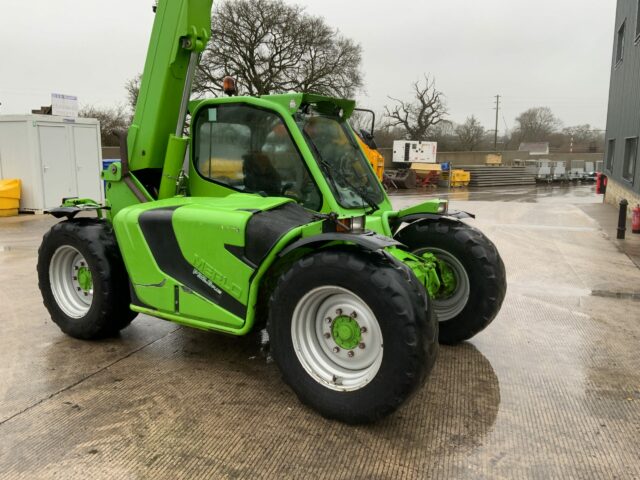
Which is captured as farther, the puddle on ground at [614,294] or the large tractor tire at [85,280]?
the puddle on ground at [614,294]

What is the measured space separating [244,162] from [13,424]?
2403mm

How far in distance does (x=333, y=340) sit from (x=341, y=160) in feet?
5.17

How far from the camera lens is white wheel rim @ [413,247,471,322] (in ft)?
15.5

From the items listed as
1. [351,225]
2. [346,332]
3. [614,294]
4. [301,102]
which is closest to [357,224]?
[351,225]

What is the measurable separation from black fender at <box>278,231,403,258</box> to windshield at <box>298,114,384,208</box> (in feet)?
2.21

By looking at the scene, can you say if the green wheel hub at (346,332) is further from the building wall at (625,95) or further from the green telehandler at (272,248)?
the building wall at (625,95)

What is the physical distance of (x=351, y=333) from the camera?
3490 mm

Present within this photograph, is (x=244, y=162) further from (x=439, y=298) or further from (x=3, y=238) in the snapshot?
(x=3, y=238)

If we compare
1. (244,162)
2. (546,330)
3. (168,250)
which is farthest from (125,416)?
(546,330)

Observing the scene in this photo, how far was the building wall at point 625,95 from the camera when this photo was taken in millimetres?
14227

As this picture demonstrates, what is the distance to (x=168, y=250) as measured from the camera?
409 centimetres

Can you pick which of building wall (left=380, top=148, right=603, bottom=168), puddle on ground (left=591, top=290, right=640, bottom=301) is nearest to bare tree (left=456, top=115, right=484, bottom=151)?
building wall (left=380, top=148, right=603, bottom=168)

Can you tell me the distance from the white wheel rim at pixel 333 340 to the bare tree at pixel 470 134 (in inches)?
2064

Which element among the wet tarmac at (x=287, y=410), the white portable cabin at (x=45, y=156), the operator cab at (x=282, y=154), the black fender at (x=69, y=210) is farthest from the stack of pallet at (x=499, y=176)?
the black fender at (x=69, y=210)
